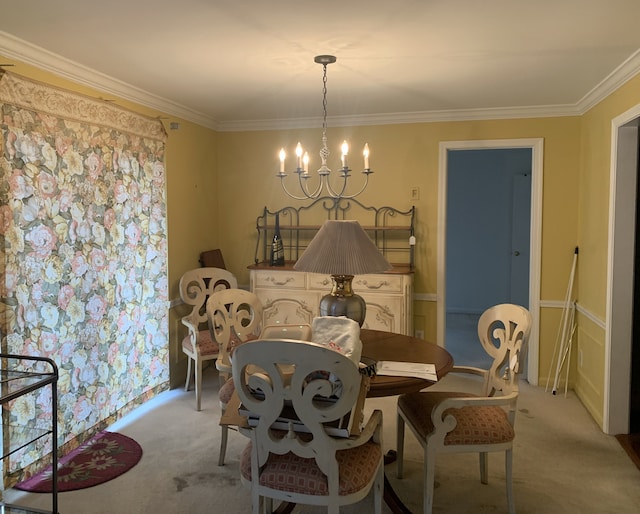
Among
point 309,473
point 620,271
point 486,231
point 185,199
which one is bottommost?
point 309,473

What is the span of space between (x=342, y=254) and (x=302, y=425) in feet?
2.82

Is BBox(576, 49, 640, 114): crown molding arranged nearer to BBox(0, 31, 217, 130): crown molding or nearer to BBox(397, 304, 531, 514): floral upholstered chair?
BBox(397, 304, 531, 514): floral upholstered chair

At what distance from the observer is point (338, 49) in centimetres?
270

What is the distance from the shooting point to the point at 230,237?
4.95 metres

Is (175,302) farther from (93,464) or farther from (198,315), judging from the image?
(93,464)

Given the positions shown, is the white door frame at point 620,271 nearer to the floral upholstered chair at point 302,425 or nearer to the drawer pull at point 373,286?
the drawer pull at point 373,286

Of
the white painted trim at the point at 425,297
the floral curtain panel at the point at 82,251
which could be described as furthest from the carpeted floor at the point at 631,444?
the floral curtain panel at the point at 82,251

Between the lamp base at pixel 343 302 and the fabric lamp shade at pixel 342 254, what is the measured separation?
0.44 ft

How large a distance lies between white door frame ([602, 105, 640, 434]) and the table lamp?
5.67ft

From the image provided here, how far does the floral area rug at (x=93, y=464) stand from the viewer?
8.92 feet

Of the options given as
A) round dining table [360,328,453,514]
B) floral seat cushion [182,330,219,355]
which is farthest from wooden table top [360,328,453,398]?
floral seat cushion [182,330,219,355]

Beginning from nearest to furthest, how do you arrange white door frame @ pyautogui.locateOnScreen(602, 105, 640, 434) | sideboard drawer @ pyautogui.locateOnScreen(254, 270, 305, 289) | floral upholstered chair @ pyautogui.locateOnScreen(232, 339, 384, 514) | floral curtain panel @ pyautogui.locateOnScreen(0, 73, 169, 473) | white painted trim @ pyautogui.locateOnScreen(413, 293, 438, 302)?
floral upholstered chair @ pyautogui.locateOnScreen(232, 339, 384, 514), floral curtain panel @ pyautogui.locateOnScreen(0, 73, 169, 473), white door frame @ pyautogui.locateOnScreen(602, 105, 640, 434), sideboard drawer @ pyautogui.locateOnScreen(254, 270, 305, 289), white painted trim @ pyautogui.locateOnScreen(413, 293, 438, 302)

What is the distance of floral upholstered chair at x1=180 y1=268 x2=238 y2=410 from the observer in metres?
3.82

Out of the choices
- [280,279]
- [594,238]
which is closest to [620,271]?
[594,238]
